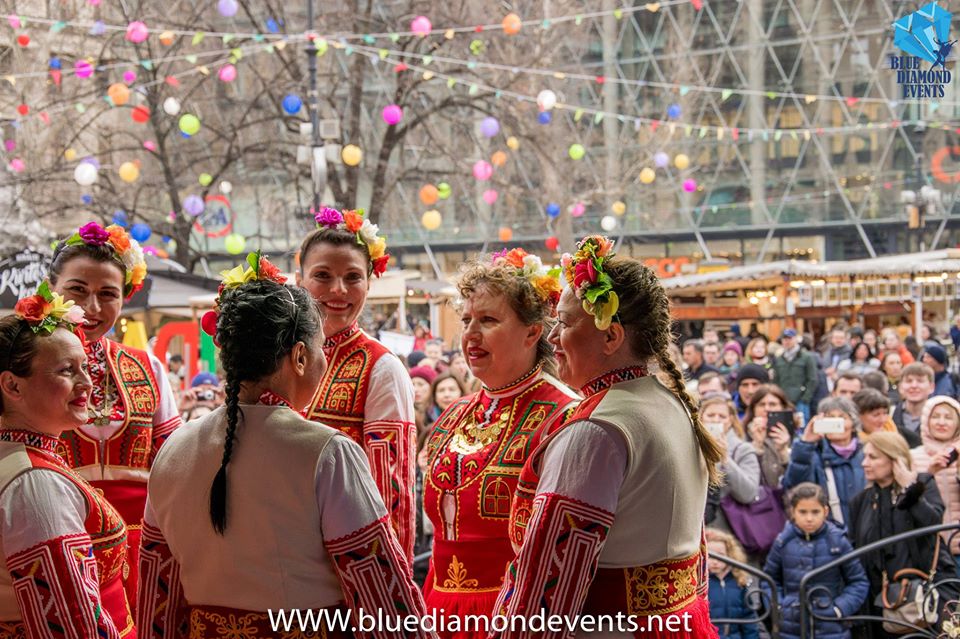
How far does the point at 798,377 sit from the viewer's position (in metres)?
13.2

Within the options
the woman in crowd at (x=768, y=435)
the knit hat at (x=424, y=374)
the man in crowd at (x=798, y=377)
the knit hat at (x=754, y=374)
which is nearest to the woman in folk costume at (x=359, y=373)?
the woman in crowd at (x=768, y=435)

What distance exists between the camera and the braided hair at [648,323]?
3.11 meters

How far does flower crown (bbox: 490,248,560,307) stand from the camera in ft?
13.5

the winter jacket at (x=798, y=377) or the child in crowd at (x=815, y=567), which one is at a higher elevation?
the winter jacket at (x=798, y=377)

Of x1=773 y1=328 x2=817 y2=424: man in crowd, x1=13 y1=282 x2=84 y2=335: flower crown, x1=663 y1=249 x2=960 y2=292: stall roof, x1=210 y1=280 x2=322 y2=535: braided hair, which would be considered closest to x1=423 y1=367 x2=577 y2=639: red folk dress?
x1=210 y1=280 x2=322 y2=535: braided hair

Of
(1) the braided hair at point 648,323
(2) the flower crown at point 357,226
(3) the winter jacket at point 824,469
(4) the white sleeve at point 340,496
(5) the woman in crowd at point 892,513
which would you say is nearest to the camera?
(4) the white sleeve at point 340,496

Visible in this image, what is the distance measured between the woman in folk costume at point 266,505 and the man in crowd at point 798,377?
1100 cm

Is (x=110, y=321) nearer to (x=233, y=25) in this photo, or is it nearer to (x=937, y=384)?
(x=937, y=384)

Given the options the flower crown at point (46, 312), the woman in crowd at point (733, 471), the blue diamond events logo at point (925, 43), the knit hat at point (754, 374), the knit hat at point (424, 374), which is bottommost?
the woman in crowd at point (733, 471)

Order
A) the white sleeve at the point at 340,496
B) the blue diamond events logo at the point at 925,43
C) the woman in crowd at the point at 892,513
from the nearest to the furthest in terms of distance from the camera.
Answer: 1. the white sleeve at the point at 340,496
2. the blue diamond events logo at the point at 925,43
3. the woman in crowd at the point at 892,513

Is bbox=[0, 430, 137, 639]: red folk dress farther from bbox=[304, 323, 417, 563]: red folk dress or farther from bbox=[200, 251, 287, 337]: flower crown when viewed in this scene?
bbox=[304, 323, 417, 563]: red folk dress

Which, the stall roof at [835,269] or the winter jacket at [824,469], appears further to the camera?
the stall roof at [835,269]

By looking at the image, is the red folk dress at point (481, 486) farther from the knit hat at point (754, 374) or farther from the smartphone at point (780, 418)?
the knit hat at point (754, 374)

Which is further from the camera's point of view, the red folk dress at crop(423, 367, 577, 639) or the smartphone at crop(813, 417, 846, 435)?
the smartphone at crop(813, 417, 846, 435)
